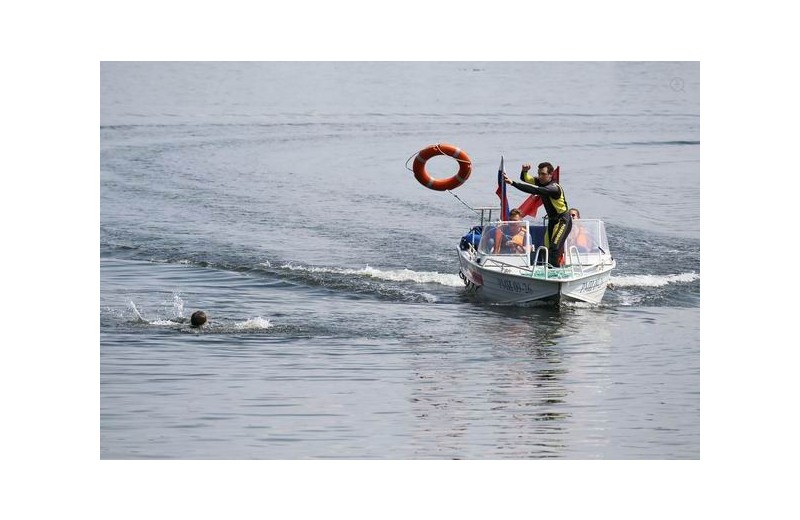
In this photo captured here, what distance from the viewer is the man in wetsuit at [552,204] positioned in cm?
1978

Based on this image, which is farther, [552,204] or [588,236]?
[588,236]

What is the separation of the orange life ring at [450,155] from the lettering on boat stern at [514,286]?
1.48m

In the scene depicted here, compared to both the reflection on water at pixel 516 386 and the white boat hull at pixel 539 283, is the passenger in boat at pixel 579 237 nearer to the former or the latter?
the white boat hull at pixel 539 283

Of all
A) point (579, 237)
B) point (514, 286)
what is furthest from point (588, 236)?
point (514, 286)

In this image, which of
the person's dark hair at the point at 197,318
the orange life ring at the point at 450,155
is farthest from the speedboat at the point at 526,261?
the person's dark hair at the point at 197,318

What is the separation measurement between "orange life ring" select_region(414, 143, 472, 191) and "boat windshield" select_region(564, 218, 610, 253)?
5.58ft

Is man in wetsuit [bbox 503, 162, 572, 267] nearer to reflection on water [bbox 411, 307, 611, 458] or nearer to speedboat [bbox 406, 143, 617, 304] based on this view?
speedboat [bbox 406, 143, 617, 304]

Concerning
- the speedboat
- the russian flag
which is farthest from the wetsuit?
the russian flag

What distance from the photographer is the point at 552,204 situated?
20.0 m

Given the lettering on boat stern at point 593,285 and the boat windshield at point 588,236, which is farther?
the boat windshield at point 588,236

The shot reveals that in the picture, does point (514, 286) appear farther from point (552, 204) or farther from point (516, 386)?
point (516, 386)

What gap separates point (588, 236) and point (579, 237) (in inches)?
5.9

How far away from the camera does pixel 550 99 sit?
31984mm
